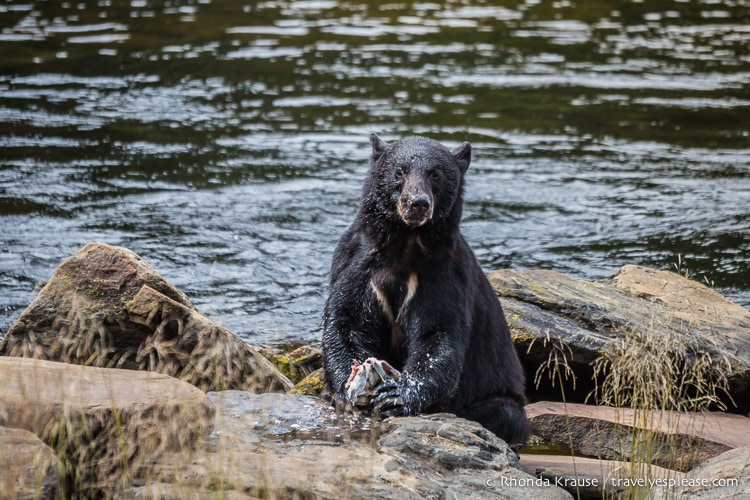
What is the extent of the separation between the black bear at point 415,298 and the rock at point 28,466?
2.06m

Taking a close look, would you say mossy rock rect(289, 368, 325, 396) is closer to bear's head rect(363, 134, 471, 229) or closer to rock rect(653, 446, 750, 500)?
bear's head rect(363, 134, 471, 229)

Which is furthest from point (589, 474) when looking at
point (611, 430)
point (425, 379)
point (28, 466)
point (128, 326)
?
point (28, 466)

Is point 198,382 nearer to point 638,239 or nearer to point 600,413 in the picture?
point 600,413

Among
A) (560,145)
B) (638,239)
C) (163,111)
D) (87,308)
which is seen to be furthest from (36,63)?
(87,308)

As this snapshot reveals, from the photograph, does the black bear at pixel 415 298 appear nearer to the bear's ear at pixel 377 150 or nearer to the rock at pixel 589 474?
the bear's ear at pixel 377 150

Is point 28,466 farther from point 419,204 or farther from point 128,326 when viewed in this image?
point 419,204

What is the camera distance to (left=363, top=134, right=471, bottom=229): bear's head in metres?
6.01

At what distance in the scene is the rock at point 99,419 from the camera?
4461 millimetres

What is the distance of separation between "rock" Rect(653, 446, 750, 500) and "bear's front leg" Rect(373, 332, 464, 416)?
4.25ft

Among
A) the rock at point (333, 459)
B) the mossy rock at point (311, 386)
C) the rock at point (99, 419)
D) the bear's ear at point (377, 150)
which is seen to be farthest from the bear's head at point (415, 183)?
the rock at point (99, 419)

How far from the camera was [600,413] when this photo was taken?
7309 millimetres

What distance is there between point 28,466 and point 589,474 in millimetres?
3355

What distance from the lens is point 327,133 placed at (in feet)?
47.8

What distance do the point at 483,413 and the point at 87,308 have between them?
8.03ft
